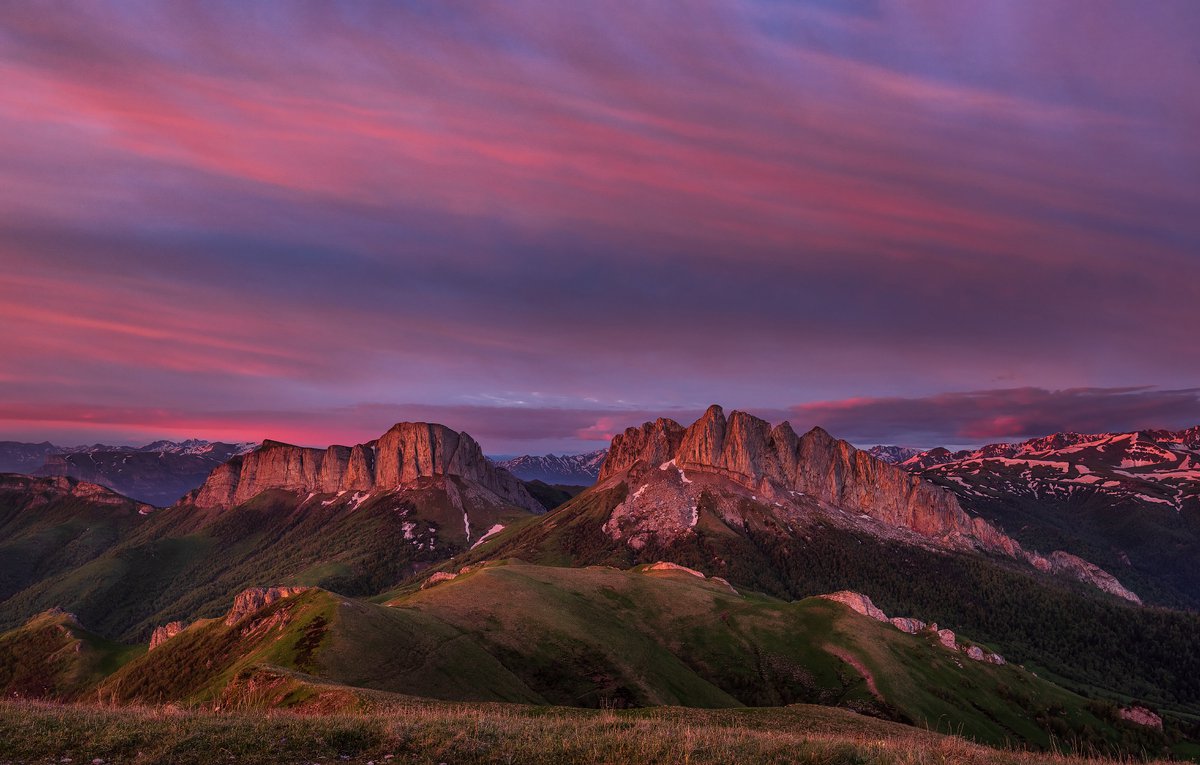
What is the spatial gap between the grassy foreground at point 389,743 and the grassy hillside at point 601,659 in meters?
25.9

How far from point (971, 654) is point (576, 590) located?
129m

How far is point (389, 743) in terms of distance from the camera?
68.4ft

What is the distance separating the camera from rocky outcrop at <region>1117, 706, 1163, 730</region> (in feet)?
577

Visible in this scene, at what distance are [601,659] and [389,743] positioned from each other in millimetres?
88413

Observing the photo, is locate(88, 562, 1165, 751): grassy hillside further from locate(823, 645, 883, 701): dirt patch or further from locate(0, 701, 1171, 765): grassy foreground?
locate(0, 701, 1171, 765): grassy foreground

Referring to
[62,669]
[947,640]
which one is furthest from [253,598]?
[947,640]

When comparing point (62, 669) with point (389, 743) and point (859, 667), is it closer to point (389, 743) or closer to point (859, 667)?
point (859, 667)

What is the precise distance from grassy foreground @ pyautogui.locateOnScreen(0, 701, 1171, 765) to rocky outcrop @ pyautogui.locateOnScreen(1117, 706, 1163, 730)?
731 ft

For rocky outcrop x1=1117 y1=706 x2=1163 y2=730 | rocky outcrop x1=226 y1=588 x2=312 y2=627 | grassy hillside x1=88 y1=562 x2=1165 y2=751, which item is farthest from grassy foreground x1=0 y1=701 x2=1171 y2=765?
rocky outcrop x1=1117 y1=706 x2=1163 y2=730

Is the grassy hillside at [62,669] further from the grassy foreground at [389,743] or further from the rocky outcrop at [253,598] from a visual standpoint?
the grassy foreground at [389,743]

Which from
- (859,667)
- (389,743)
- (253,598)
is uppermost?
(389,743)

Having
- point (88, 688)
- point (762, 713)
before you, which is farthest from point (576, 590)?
point (88, 688)

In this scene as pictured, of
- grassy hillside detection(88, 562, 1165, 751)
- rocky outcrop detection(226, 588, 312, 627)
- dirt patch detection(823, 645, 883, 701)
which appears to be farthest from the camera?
rocky outcrop detection(226, 588, 312, 627)

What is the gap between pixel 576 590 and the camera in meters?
140
